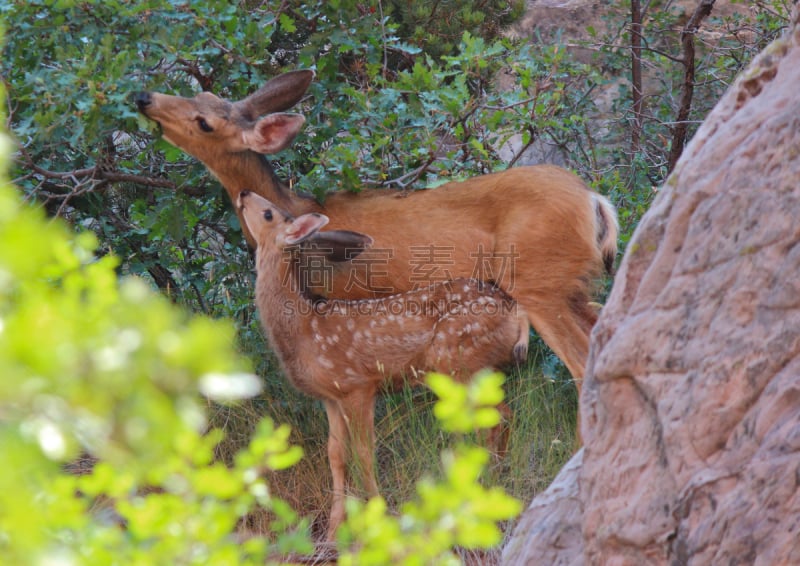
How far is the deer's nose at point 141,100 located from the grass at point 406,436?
1578mm

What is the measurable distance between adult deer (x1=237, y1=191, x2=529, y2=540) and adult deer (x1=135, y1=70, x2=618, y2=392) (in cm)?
20

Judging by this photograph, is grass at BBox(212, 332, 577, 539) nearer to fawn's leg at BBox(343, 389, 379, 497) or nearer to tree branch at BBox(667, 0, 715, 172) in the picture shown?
fawn's leg at BBox(343, 389, 379, 497)

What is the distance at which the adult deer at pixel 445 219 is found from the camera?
17.8ft

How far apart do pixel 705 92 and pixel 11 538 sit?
806 centimetres

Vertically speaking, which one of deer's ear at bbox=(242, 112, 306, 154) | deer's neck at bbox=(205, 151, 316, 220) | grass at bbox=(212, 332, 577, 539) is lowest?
grass at bbox=(212, 332, 577, 539)

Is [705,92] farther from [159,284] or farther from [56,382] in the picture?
[56,382]

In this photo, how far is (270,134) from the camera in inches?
231

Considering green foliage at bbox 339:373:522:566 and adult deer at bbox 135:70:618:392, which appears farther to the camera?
adult deer at bbox 135:70:618:392

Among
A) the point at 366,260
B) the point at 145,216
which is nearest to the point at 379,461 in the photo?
the point at 366,260

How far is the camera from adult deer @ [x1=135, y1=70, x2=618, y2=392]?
544 cm

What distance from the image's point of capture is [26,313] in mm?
1208

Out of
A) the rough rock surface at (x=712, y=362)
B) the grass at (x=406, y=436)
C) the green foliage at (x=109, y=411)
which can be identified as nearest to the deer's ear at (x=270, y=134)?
the grass at (x=406, y=436)

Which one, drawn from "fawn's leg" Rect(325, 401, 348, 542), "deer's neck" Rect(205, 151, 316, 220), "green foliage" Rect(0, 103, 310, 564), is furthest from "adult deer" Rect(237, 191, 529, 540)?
"green foliage" Rect(0, 103, 310, 564)

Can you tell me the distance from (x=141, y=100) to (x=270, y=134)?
0.75m
